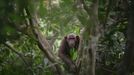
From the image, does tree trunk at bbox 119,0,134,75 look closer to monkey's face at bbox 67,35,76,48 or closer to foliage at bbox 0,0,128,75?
foliage at bbox 0,0,128,75

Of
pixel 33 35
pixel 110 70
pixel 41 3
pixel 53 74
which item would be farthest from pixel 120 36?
pixel 41 3

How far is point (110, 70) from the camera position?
2.98 m

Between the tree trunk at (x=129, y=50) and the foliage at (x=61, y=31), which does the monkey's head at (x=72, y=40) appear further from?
the tree trunk at (x=129, y=50)

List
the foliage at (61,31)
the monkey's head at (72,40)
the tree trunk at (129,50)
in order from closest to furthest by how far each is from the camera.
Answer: the tree trunk at (129,50), the foliage at (61,31), the monkey's head at (72,40)

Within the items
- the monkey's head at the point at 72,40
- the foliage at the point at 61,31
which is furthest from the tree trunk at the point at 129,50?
the monkey's head at the point at 72,40

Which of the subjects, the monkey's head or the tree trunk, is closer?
the tree trunk

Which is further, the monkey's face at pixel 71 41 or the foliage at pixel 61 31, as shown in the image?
the monkey's face at pixel 71 41

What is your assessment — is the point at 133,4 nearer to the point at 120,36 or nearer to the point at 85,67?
the point at 85,67

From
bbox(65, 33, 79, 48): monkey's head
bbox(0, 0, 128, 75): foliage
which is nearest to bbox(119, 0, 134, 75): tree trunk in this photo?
bbox(0, 0, 128, 75): foliage

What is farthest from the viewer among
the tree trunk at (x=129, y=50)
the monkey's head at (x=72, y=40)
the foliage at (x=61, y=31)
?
the monkey's head at (x=72, y=40)

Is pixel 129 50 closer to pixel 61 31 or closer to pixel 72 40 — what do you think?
pixel 61 31

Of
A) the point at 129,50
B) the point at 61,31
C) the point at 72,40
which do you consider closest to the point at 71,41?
the point at 72,40

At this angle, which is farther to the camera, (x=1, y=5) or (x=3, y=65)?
(x=3, y=65)

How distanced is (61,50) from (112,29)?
2068 mm
